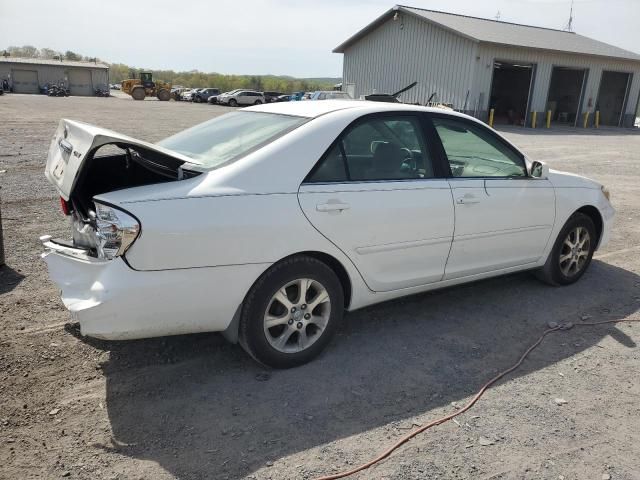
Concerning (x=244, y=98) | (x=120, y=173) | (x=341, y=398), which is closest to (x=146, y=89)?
(x=244, y=98)

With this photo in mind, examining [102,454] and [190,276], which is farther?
[190,276]

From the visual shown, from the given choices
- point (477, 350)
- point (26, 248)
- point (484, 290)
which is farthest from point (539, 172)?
point (26, 248)

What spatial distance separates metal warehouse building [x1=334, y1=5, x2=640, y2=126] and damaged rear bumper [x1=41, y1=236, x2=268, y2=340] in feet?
90.0

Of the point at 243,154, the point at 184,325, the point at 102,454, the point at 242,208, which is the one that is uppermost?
the point at 243,154

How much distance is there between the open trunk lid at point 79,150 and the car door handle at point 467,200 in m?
1.95

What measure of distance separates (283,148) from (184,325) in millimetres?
1232

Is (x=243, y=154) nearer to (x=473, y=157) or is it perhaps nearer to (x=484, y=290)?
(x=473, y=157)

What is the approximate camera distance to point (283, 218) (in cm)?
322

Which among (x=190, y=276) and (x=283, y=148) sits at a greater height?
(x=283, y=148)

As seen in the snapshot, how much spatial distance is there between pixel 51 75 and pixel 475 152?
242 feet

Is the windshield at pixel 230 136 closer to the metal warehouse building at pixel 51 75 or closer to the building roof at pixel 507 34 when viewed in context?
the building roof at pixel 507 34

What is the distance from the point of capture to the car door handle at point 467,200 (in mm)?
4035

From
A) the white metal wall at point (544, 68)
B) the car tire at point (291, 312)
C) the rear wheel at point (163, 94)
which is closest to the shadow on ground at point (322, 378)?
the car tire at point (291, 312)

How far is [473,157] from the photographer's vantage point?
14.7 feet
